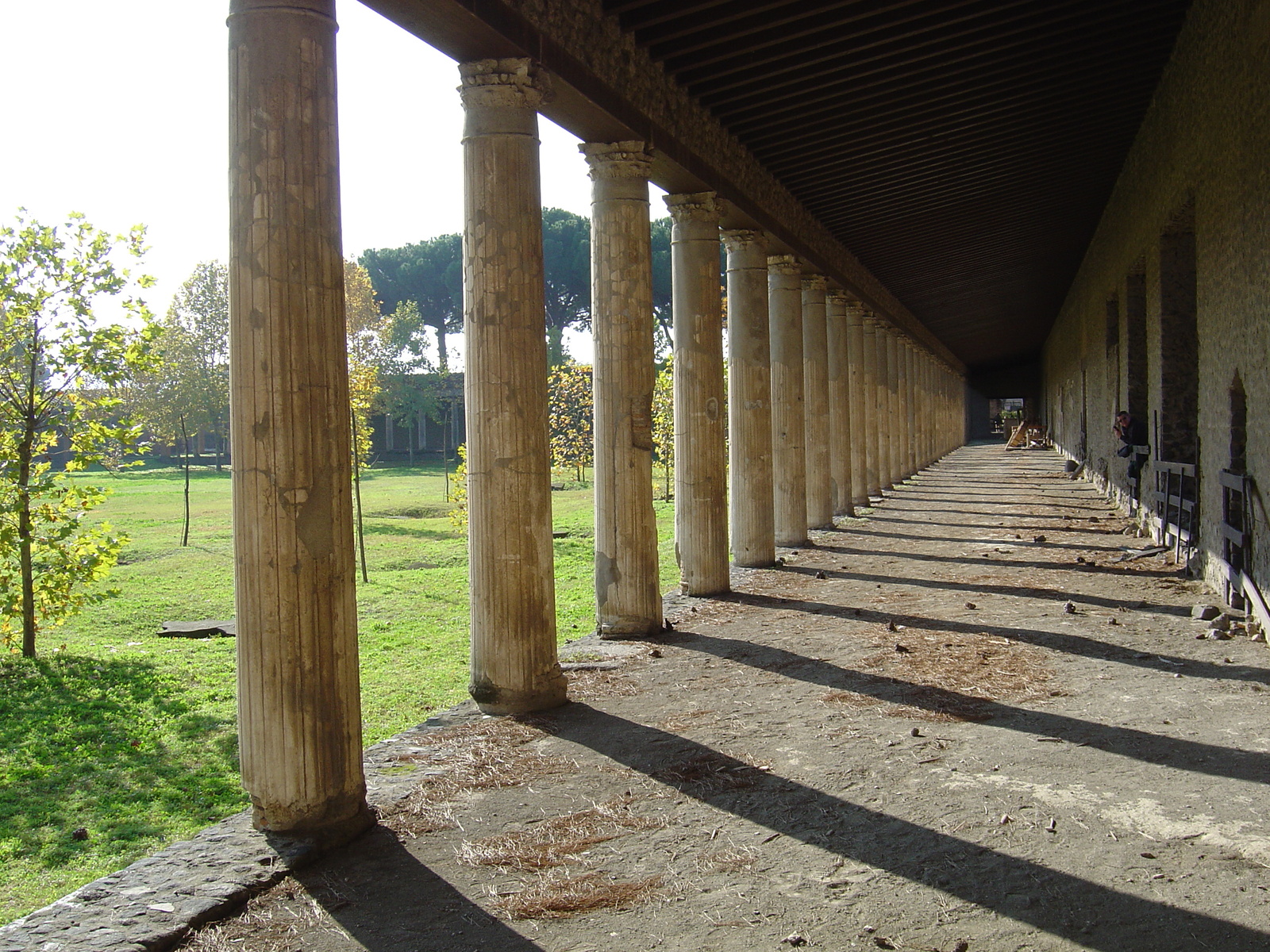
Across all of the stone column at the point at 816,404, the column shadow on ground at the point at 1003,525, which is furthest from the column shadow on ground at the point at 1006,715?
the column shadow on ground at the point at 1003,525

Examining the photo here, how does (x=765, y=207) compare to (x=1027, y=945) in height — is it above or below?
above

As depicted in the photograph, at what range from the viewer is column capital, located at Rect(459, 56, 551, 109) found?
5.74 metres

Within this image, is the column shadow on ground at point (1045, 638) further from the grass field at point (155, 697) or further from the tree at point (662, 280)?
the tree at point (662, 280)

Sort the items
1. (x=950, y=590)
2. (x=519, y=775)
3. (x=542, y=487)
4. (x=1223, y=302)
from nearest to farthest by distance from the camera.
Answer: (x=519, y=775) → (x=542, y=487) → (x=1223, y=302) → (x=950, y=590)

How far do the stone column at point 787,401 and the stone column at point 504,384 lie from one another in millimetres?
7527

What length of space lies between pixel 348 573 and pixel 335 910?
52.6 inches

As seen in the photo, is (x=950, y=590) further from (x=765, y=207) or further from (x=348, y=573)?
(x=348, y=573)

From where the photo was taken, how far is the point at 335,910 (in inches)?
137

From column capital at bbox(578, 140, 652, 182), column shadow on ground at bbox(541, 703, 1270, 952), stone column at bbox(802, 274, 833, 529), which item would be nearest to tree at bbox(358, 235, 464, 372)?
stone column at bbox(802, 274, 833, 529)

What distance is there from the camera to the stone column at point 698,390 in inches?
377

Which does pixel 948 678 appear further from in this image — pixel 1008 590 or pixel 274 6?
pixel 274 6

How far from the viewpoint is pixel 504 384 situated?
228 inches

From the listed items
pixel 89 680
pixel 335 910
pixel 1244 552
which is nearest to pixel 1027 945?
pixel 335 910

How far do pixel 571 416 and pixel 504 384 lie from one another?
25907 millimetres
